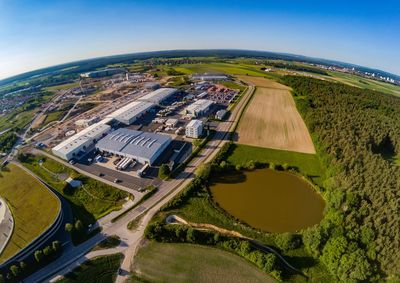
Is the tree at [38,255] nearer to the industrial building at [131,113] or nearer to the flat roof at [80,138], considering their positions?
the flat roof at [80,138]

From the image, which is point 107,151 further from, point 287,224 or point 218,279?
point 287,224

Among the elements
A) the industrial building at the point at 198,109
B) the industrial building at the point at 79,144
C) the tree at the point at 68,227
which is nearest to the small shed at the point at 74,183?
the industrial building at the point at 79,144

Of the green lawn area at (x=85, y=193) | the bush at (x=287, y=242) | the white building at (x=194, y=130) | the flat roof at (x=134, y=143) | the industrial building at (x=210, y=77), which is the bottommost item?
the bush at (x=287, y=242)

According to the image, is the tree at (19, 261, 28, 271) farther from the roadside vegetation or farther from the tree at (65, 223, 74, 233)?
the roadside vegetation

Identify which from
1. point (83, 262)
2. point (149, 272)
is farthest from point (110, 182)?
point (149, 272)

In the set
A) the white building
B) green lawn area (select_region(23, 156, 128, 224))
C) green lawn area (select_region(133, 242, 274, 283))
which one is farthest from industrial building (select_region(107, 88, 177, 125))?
green lawn area (select_region(133, 242, 274, 283))

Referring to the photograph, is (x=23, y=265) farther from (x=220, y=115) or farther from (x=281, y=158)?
(x=220, y=115)

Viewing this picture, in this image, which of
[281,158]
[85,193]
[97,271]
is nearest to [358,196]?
[281,158]
